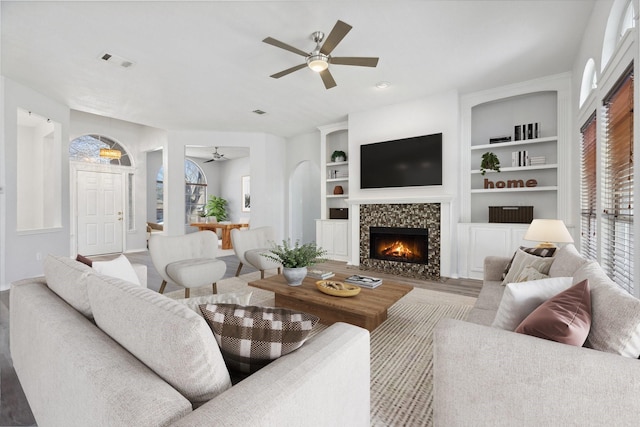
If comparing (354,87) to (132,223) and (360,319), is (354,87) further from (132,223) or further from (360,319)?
(132,223)

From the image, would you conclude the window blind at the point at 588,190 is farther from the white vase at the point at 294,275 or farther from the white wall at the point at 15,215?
the white wall at the point at 15,215

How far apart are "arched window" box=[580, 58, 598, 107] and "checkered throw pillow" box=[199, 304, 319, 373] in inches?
142

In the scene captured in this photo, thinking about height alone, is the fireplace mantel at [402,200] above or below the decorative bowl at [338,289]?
above

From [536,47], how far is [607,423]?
11.8ft

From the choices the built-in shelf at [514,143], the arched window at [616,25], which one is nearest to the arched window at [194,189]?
the built-in shelf at [514,143]

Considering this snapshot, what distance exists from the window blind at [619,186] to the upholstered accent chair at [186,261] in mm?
3440

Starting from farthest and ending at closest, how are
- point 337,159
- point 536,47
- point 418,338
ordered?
point 337,159 < point 536,47 < point 418,338

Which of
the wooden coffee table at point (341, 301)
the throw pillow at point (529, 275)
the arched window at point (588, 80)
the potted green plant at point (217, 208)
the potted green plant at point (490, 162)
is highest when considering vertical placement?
the arched window at point (588, 80)

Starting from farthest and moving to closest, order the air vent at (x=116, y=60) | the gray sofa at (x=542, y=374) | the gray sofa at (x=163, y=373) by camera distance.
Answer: the air vent at (x=116, y=60), the gray sofa at (x=542, y=374), the gray sofa at (x=163, y=373)

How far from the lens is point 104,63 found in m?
3.41

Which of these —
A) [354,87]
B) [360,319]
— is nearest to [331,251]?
[354,87]

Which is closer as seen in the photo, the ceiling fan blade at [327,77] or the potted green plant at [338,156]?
the ceiling fan blade at [327,77]

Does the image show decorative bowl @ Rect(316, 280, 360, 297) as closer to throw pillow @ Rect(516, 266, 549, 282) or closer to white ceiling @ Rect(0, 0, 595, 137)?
throw pillow @ Rect(516, 266, 549, 282)

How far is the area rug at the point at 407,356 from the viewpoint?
155cm
